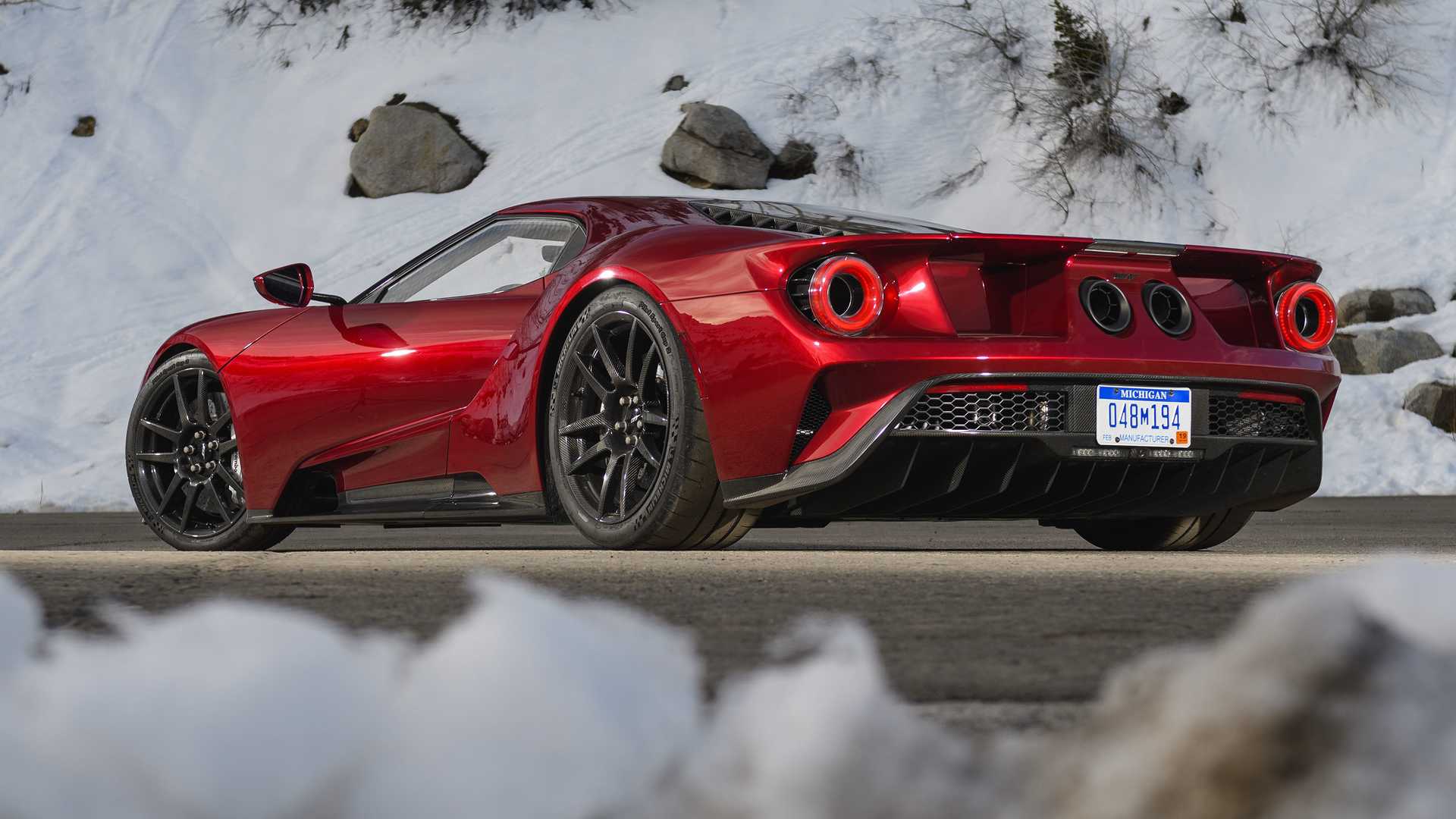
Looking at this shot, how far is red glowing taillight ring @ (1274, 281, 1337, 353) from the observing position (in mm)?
4590

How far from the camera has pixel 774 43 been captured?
22359 millimetres

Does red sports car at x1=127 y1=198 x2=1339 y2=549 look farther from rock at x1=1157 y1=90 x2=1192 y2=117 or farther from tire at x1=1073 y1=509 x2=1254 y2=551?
rock at x1=1157 y1=90 x2=1192 y2=117

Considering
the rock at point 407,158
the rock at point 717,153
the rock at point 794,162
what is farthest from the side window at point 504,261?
the rock at point 407,158

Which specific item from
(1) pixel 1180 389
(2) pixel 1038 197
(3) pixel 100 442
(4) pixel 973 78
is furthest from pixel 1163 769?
(4) pixel 973 78

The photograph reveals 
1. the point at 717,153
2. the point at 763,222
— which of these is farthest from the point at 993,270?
the point at 717,153

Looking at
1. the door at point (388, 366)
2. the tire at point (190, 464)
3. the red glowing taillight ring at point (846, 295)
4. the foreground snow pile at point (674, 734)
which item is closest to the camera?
the foreground snow pile at point (674, 734)

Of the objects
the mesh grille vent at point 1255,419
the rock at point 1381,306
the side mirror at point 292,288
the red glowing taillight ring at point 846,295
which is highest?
the side mirror at point 292,288

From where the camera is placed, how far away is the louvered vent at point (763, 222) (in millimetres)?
4648

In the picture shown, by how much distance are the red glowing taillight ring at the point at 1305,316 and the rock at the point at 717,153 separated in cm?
1470

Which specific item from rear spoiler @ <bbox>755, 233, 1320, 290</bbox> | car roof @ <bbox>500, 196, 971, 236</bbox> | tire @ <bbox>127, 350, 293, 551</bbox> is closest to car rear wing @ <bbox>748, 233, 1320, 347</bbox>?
rear spoiler @ <bbox>755, 233, 1320, 290</bbox>

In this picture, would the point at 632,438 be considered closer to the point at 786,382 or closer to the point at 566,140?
the point at 786,382

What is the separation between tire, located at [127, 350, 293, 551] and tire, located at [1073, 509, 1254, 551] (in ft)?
9.80

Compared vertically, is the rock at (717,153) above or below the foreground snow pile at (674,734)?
above

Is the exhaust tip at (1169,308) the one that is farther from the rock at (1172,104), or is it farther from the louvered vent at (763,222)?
the rock at (1172,104)
